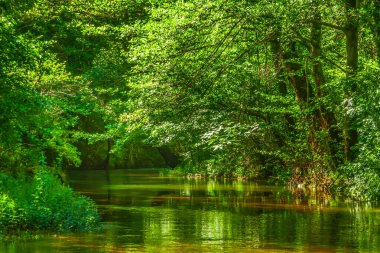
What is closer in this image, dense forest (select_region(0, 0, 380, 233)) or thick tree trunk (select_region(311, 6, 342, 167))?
→ dense forest (select_region(0, 0, 380, 233))

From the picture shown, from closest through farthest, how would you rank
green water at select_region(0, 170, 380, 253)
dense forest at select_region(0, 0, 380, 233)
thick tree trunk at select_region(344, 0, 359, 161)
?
green water at select_region(0, 170, 380, 253) → dense forest at select_region(0, 0, 380, 233) → thick tree trunk at select_region(344, 0, 359, 161)

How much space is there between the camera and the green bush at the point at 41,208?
14570 mm

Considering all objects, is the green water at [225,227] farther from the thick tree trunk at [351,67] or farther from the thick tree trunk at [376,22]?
the thick tree trunk at [376,22]

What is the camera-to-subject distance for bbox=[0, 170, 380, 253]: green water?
42.2 ft

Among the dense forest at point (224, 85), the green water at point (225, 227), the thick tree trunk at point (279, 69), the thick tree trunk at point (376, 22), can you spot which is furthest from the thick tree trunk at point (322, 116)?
the thick tree trunk at point (376, 22)

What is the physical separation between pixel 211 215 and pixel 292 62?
9.12 metres

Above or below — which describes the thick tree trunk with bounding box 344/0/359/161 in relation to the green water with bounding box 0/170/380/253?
above

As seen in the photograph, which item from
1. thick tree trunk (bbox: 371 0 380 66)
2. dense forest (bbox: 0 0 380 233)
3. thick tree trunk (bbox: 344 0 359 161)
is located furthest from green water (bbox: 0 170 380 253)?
thick tree trunk (bbox: 371 0 380 66)

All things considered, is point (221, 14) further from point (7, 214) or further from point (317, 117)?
point (7, 214)

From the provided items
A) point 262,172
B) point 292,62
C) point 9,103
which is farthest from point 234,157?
point 9,103

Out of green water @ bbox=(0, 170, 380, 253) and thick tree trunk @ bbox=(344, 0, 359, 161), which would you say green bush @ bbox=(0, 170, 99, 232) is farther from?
thick tree trunk @ bbox=(344, 0, 359, 161)

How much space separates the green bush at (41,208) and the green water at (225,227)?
63 centimetres

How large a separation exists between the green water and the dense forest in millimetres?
1413

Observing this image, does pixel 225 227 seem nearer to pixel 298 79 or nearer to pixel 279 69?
Answer: pixel 279 69
